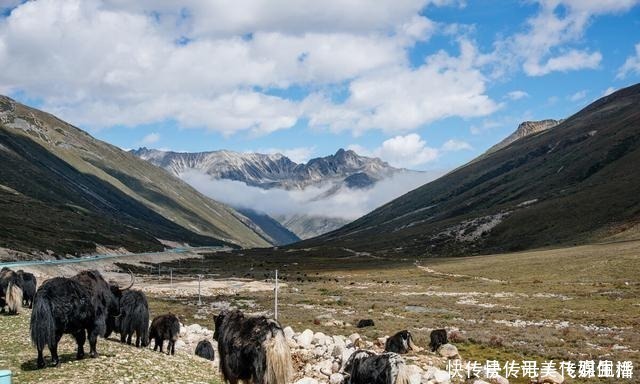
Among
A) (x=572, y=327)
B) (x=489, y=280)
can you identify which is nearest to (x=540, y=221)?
(x=489, y=280)

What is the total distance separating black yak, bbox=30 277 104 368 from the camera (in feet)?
51.1

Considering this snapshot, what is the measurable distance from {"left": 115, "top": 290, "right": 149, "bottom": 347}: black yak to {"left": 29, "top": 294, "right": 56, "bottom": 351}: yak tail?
6837 millimetres

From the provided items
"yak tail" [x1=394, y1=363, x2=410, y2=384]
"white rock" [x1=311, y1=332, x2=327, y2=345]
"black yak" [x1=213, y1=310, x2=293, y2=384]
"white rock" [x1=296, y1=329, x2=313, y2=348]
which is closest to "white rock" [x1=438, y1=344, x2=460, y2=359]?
"white rock" [x1=311, y1=332, x2=327, y2=345]

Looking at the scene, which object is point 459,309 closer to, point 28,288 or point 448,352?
point 448,352

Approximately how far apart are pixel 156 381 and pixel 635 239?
107 metres

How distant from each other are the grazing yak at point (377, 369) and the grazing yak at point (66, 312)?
8854 mm

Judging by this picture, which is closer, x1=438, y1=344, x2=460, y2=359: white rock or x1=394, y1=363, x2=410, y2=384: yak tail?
x1=394, y1=363, x2=410, y2=384: yak tail

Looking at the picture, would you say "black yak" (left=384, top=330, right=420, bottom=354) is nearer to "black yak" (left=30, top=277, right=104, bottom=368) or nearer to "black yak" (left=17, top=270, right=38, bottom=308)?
"black yak" (left=30, top=277, right=104, bottom=368)

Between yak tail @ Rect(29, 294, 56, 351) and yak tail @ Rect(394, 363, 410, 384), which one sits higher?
A: yak tail @ Rect(29, 294, 56, 351)

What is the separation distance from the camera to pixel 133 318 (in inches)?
890

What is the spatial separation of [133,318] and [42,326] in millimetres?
7242

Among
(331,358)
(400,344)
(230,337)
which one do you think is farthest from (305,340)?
(230,337)

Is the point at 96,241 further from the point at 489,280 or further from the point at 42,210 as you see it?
the point at 489,280

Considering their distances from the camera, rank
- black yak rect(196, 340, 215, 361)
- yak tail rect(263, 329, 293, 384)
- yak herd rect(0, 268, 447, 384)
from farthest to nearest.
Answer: black yak rect(196, 340, 215, 361) < yak herd rect(0, 268, 447, 384) < yak tail rect(263, 329, 293, 384)
